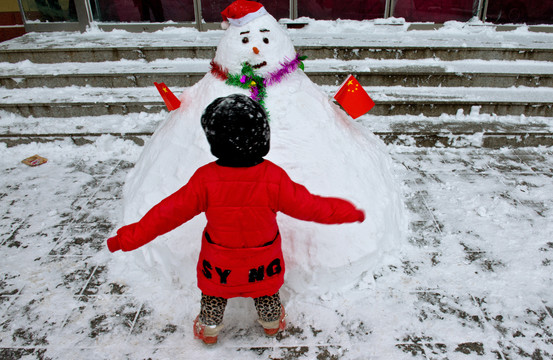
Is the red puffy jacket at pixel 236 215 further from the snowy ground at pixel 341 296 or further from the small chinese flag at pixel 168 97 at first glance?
the small chinese flag at pixel 168 97

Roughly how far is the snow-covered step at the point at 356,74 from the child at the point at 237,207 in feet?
12.1

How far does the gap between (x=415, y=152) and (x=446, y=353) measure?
8.76ft

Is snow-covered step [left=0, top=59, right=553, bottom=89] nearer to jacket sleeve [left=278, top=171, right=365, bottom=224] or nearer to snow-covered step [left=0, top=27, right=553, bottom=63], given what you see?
snow-covered step [left=0, top=27, right=553, bottom=63]

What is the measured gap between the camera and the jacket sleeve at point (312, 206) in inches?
73.4

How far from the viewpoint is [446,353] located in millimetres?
2230

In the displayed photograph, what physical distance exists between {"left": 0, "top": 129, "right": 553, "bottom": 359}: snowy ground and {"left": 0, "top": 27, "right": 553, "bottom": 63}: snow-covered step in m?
2.62

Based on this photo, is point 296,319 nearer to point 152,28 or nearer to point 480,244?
point 480,244

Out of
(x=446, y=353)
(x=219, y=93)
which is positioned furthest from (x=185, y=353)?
(x=219, y=93)

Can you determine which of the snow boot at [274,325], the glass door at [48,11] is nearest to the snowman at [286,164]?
the snow boot at [274,325]

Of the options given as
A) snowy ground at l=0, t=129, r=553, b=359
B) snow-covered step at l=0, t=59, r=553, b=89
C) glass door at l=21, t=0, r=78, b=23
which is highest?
glass door at l=21, t=0, r=78, b=23

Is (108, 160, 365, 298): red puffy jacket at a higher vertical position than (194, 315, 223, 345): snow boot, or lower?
higher

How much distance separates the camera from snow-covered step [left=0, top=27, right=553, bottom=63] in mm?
5641

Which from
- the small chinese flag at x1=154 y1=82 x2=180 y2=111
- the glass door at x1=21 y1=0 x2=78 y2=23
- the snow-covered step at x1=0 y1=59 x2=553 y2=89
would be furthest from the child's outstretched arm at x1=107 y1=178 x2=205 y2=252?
the glass door at x1=21 y1=0 x2=78 y2=23

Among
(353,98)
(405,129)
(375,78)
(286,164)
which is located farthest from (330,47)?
(286,164)
